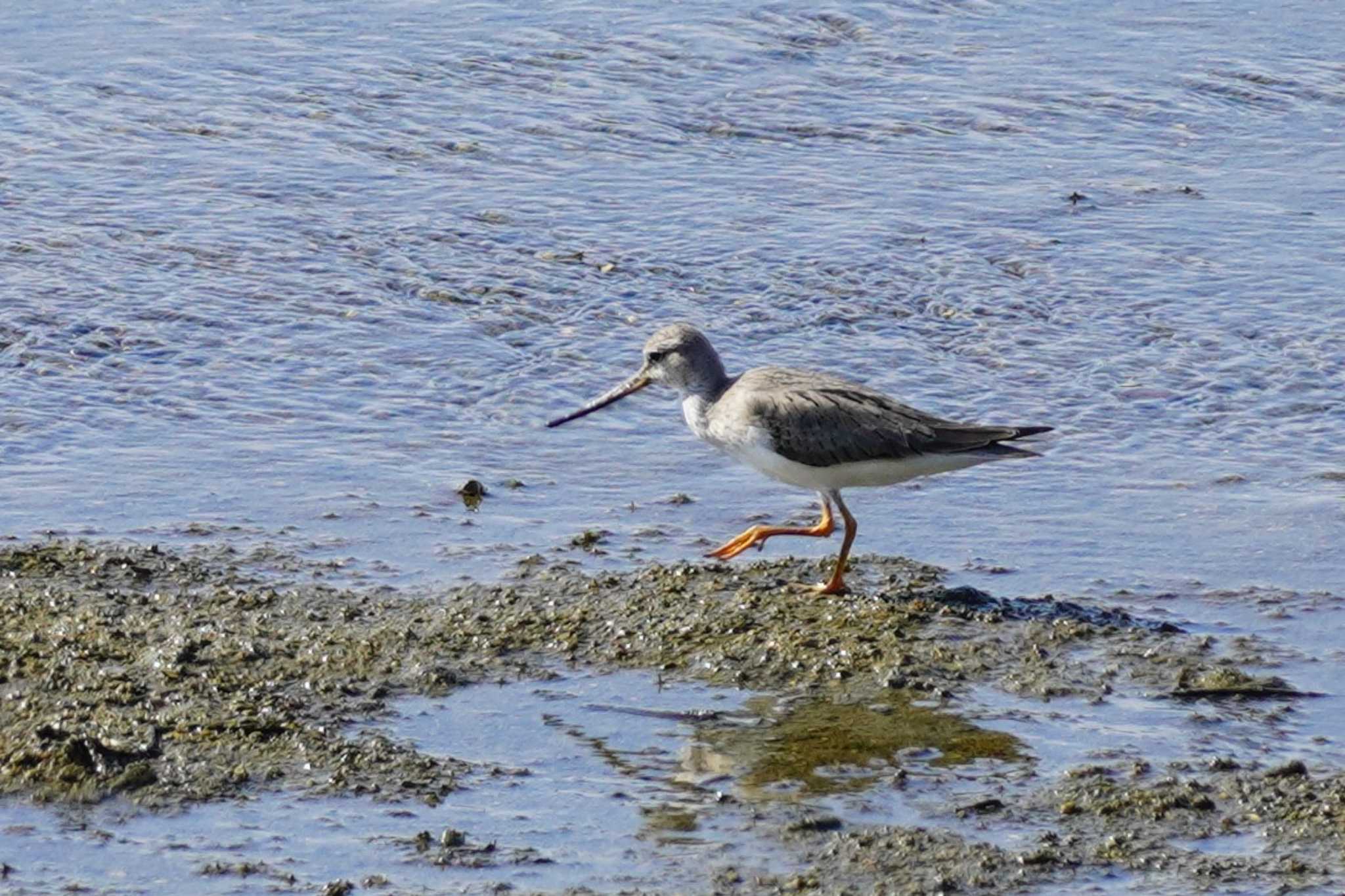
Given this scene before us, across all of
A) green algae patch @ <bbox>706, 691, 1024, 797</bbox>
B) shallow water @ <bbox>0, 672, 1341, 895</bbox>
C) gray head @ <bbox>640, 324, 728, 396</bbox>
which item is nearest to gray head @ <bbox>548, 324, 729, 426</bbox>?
gray head @ <bbox>640, 324, 728, 396</bbox>

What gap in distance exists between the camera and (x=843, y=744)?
657cm

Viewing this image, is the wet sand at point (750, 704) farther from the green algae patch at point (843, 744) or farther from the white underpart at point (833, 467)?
the white underpart at point (833, 467)

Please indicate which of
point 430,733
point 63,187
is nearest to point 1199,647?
point 430,733

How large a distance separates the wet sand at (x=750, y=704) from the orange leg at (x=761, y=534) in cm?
10

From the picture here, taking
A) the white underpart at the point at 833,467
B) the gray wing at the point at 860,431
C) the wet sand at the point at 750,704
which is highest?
the gray wing at the point at 860,431

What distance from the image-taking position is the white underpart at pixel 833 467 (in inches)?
319

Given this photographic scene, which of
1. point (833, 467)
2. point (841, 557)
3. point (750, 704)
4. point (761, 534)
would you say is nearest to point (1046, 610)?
point (841, 557)

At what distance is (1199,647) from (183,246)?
20.9 feet

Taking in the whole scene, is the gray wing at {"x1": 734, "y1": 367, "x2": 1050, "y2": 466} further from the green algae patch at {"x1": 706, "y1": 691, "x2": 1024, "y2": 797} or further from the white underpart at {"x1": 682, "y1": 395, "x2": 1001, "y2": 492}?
the green algae patch at {"x1": 706, "y1": 691, "x2": 1024, "y2": 797}

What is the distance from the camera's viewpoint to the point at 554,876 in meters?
5.69

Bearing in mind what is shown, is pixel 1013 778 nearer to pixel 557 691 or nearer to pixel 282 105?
pixel 557 691

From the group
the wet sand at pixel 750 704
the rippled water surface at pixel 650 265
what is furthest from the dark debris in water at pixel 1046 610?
the rippled water surface at pixel 650 265

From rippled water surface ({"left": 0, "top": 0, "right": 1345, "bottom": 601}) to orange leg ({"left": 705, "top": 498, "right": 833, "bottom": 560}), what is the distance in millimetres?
187

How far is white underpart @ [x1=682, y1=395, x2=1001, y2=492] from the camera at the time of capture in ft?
26.6
